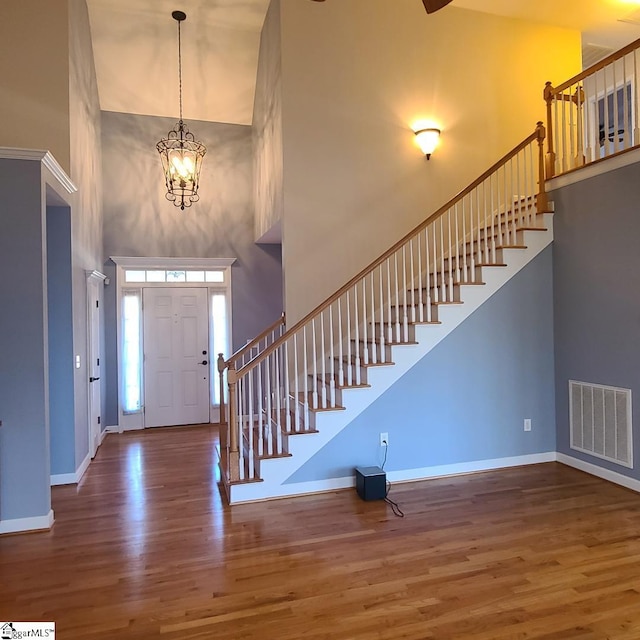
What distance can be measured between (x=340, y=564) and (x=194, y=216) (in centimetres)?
541

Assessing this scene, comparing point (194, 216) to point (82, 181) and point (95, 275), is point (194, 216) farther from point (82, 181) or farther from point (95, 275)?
point (82, 181)

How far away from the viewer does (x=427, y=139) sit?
17.6 feet

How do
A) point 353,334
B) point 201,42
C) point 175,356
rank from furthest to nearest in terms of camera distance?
point 175,356 → point 201,42 → point 353,334

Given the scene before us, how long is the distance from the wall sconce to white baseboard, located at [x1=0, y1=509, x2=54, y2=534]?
520cm

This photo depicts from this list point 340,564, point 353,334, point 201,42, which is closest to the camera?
point 340,564

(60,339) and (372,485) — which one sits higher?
(60,339)

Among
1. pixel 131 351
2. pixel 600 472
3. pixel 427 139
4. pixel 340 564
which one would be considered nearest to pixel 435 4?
pixel 340 564

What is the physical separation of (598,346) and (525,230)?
1.31 metres

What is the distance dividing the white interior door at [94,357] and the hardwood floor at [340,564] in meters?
1.22

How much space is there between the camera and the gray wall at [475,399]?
416 centimetres

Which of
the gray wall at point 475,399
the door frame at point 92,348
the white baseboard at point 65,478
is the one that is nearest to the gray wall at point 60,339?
the white baseboard at point 65,478

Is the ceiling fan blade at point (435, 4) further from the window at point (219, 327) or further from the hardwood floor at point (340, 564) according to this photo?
the window at point (219, 327)

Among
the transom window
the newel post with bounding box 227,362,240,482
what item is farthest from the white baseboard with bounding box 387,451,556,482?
the transom window

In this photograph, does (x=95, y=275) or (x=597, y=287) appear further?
(x=95, y=275)
